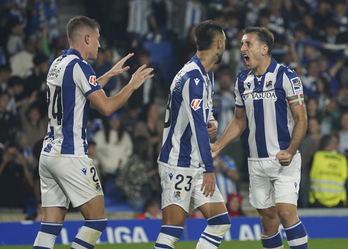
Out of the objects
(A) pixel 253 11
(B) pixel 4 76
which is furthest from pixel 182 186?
(A) pixel 253 11

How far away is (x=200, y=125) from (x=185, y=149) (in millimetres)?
311

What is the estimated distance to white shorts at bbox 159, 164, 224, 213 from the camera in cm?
514

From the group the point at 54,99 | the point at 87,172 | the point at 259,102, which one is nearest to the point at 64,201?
the point at 87,172

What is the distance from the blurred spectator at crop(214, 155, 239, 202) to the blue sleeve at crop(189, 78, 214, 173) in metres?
4.55

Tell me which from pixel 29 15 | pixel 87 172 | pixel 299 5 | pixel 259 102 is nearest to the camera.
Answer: pixel 87 172

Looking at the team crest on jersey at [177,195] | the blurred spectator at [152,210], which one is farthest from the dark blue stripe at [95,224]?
the blurred spectator at [152,210]

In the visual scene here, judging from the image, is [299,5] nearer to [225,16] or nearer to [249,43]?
[225,16]

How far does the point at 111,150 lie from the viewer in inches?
389

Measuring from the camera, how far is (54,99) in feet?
16.5

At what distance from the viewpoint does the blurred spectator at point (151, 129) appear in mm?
10156

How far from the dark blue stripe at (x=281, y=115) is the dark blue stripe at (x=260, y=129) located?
15 cm

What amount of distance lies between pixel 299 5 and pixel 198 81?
8.70 meters

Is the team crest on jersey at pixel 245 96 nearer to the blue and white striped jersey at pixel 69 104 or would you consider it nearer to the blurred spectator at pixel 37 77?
the blue and white striped jersey at pixel 69 104

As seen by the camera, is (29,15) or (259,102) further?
(29,15)
